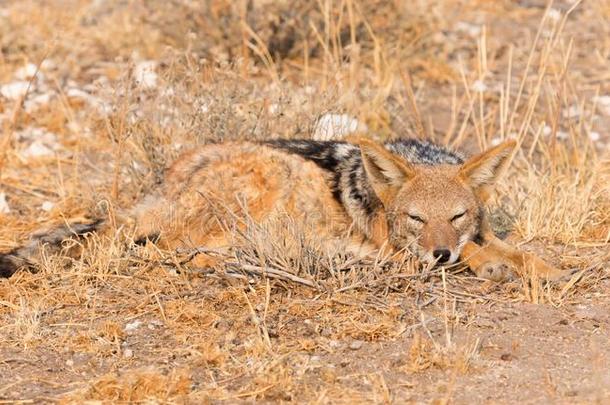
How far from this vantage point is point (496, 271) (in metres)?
6.02

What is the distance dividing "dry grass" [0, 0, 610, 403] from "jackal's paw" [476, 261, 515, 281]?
2.8 inches

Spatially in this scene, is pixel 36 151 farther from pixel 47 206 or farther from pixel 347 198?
pixel 347 198

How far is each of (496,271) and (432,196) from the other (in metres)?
0.56

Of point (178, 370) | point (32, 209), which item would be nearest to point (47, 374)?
point (178, 370)

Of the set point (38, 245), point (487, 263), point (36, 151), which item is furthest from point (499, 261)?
point (36, 151)

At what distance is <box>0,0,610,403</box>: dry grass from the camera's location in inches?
194

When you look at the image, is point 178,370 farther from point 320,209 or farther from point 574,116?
point 574,116

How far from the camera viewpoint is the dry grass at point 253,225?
493 cm

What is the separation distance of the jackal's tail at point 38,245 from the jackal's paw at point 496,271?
2.28 meters

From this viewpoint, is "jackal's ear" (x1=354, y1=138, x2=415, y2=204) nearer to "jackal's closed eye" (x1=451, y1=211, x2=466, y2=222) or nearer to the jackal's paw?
"jackal's closed eye" (x1=451, y1=211, x2=466, y2=222)

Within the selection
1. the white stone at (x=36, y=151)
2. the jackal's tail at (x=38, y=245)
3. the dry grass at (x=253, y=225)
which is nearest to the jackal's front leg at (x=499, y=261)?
the dry grass at (x=253, y=225)

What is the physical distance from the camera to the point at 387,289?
18.6 ft

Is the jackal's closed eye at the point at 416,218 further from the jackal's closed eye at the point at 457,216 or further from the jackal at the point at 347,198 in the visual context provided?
the jackal's closed eye at the point at 457,216

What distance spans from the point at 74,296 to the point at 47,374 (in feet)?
3.27
